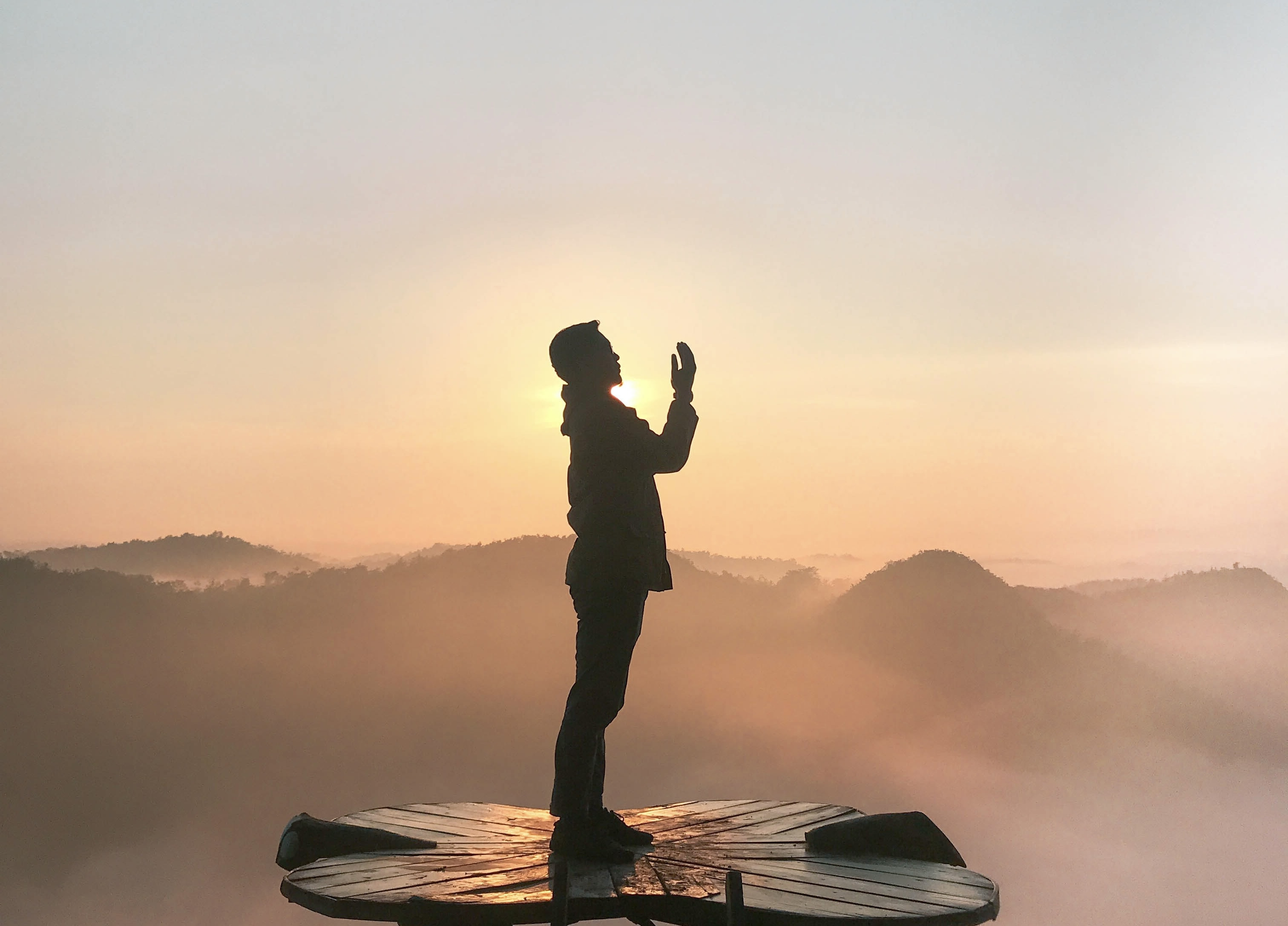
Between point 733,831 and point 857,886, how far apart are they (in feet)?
4.09

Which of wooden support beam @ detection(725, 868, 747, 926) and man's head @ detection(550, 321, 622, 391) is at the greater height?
man's head @ detection(550, 321, 622, 391)

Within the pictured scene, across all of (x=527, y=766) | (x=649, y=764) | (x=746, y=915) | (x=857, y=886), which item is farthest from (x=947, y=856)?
(x=527, y=766)

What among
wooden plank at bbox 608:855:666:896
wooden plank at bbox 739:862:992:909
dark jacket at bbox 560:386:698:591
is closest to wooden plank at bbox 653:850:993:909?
wooden plank at bbox 739:862:992:909

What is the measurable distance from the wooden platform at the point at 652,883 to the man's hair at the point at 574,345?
2.45 meters

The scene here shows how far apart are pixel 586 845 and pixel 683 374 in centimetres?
237

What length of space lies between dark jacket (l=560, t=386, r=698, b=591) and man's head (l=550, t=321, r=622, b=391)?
5.6 inches

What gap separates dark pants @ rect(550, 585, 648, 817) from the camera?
5.80 m

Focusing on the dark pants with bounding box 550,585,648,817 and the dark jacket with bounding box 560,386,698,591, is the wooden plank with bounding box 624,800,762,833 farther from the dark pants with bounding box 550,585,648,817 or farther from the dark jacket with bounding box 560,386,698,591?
the dark jacket with bounding box 560,386,698,591

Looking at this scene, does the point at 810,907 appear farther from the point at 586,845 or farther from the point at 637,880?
the point at 586,845

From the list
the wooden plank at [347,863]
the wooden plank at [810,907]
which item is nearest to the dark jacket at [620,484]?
the wooden plank at [347,863]

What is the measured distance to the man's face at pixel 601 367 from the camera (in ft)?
20.1

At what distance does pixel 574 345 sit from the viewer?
6.12 m

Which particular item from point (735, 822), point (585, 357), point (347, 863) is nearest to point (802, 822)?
point (735, 822)

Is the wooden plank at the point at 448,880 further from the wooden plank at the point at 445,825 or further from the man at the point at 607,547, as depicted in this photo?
the wooden plank at the point at 445,825
